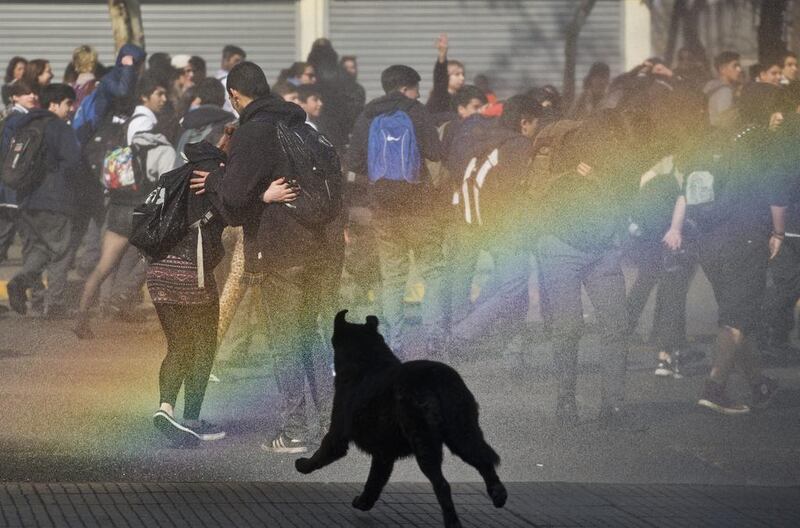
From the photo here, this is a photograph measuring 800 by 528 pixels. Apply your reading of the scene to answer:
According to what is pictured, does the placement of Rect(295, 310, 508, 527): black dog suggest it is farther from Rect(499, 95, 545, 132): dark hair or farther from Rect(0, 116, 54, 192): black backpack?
Rect(0, 116, 54, 192): black backpack

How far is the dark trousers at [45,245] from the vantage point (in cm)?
1337

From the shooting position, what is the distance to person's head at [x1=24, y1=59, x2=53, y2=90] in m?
15.0

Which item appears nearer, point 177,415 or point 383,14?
point 177,415

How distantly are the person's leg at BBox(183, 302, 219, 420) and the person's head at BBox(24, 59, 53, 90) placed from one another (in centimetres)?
703

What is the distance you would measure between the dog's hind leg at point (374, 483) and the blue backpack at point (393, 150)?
5.05 metres

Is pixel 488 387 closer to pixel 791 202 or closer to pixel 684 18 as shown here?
pixel 791 202

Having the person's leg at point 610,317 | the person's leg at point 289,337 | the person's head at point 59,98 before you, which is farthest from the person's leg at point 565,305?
the person's head at point 59,98

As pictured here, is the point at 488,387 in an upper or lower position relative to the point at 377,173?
lower

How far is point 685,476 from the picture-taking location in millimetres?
8047

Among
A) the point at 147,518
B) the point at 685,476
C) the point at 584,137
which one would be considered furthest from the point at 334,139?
the point at 147,518

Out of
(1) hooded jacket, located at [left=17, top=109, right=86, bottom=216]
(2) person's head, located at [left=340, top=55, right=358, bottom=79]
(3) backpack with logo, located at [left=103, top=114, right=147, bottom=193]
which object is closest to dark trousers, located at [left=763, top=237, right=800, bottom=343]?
(3) backpack with logo, located at [left=103, top=114, right=147, bottom=193]

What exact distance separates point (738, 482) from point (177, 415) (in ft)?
10.8

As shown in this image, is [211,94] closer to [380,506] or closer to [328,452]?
[380,506]

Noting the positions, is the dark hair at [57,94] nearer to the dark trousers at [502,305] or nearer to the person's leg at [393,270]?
the person's leg at [393,270]
